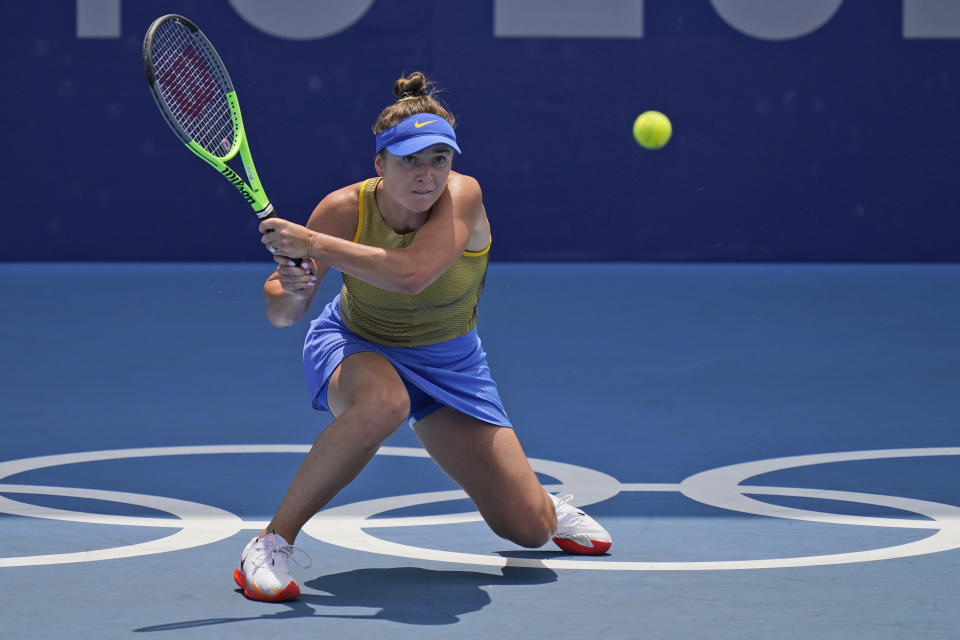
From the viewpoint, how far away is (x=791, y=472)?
528 centimetres

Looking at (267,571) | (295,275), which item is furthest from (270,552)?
(295,275)

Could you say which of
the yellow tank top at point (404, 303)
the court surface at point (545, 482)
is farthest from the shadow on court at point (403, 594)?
the yellow tank top at point (404, 303)

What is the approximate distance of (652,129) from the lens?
14156mm

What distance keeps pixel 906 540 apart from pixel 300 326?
19.3 feet

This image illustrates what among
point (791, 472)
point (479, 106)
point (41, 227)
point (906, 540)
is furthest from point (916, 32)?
point (906, 540)

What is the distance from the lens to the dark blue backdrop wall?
14.3m

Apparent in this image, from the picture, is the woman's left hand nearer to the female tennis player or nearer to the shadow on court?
the female tennis player

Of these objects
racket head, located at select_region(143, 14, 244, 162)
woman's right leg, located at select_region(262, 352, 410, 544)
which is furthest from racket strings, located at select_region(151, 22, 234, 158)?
woman's right leg, located at select_region(262, 352, 410, 544)

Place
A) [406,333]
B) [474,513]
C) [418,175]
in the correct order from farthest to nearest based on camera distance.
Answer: [474,513] < [406,333] < [418,175]

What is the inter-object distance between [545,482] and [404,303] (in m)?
1.20

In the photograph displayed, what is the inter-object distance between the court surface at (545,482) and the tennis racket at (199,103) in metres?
0.96

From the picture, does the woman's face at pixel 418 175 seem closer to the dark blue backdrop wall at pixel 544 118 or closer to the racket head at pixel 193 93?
the racket head at pixel 193 93

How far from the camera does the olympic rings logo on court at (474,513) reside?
406 centimetres

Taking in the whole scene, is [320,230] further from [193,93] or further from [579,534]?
[579,534]
